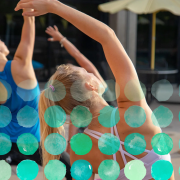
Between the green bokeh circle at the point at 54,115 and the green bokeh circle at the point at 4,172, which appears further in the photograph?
the green bokeh circle at the point at 4,172

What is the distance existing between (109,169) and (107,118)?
0.79 feet

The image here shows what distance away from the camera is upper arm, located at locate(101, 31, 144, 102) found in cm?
115

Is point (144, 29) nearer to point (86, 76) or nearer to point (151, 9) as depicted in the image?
point (151, 9)

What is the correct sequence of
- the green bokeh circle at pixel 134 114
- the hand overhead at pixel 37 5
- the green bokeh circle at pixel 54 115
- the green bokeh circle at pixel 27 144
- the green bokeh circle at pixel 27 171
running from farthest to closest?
1. the green bokeh circle at pixel 27 144
2. the green bokeh circle at pixel 27 171
3. the green bokeh circle at pixel 54 115
4. the green bokeh circle at pixel 134 114
5. the hand overhead at pixel 37 5

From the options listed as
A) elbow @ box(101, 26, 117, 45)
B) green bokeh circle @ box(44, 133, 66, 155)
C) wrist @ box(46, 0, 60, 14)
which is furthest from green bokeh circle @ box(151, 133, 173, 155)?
wrist @ box(46, 0, 60, 14)

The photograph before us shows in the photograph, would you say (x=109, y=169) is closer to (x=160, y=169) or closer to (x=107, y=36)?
(x=160, y=169)

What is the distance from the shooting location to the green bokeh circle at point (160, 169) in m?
1.25

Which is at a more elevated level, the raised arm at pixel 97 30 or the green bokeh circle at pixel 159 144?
the raised arm at pixel 97 30

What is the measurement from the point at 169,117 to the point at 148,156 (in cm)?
76

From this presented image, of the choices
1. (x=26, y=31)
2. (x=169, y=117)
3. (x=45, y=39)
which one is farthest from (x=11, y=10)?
(x=169, y=117)

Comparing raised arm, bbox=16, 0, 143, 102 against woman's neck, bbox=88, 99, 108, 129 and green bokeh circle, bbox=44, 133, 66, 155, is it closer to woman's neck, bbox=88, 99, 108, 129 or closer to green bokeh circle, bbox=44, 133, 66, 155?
woman's neck, bbox=88, 99, 108, 129

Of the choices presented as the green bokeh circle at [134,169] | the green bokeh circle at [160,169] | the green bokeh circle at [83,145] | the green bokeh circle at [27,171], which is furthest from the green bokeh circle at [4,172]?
the green bokeh circle at [160,169]

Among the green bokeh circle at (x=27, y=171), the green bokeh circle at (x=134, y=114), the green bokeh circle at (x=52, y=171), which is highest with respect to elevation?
the green bokeh circle at (x=134, y=114)

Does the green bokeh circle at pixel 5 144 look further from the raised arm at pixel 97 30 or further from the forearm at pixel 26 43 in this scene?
the raised arm at pixel 97 30
